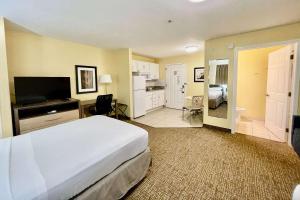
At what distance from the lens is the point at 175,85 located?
6484 millimetres

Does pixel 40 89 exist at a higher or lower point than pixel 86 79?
lower

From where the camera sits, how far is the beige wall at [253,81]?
4.36 m

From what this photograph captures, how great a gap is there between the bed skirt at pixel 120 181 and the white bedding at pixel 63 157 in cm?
6

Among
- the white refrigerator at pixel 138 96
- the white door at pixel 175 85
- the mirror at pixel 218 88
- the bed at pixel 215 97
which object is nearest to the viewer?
the mirror at pixel 218 88

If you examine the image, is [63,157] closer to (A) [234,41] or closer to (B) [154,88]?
(A) [234,41]

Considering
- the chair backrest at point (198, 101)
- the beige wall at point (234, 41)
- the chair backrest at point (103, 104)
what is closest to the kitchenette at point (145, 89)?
the chair backrest at point (103, 104)

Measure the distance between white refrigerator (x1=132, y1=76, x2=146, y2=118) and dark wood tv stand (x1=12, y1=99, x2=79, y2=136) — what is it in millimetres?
1894

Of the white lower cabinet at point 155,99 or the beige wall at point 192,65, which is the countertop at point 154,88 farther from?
the beige wall at point 192,65

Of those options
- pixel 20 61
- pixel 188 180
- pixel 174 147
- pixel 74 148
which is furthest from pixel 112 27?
pixel 188 180

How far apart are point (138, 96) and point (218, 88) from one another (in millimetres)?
2499

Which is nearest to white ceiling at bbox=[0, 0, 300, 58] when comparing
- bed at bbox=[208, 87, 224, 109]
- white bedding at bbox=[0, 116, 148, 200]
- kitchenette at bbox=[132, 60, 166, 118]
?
bed at bbox=[208, 87, 224, 109]

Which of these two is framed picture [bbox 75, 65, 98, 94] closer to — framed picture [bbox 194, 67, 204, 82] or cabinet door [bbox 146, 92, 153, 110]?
cabinet door [bbox 146, 92, 153, 110]

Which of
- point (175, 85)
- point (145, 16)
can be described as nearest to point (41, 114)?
Answer: point (145, 16)

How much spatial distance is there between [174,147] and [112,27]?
8.62ft
